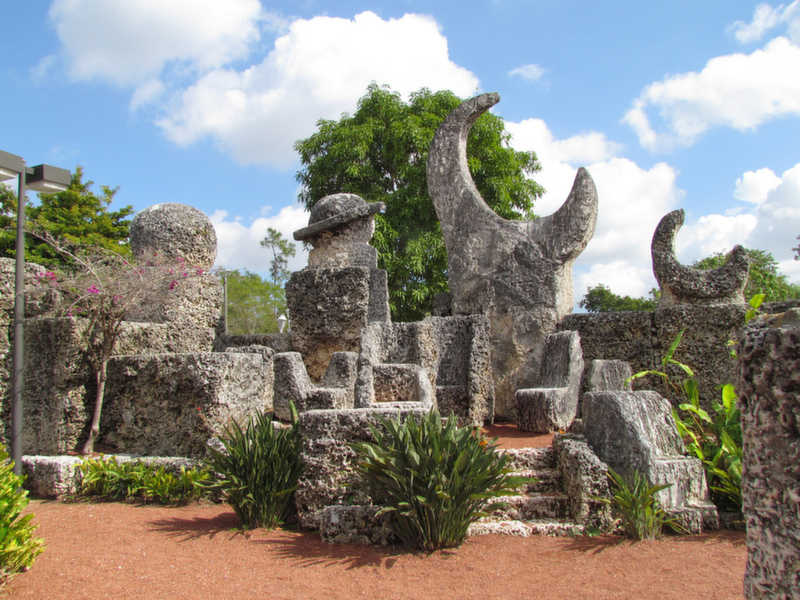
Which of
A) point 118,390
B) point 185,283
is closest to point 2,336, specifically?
point 118,390

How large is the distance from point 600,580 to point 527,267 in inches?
183

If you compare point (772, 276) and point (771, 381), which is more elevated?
point (772, 276)

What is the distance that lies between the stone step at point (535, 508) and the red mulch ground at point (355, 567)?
35cm

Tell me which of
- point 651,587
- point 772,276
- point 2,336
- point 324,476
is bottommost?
point 651,587

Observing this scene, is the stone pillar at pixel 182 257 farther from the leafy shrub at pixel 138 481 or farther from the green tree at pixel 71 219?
the green tree at pixel 71 219

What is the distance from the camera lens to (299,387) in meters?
5.98

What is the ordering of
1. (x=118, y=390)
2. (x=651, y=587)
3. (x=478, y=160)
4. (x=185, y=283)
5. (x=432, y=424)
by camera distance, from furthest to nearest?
(x=478, y=160) < (x=185, y=283) < (x=118, y=390) < (x=432, y=424) < (x=651, y=587)

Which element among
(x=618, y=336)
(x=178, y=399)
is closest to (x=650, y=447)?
(x=618, y=336)

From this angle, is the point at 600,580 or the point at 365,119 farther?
the point at 365,119

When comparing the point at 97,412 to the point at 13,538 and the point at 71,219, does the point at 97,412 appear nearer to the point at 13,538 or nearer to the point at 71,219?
the point at 13,538

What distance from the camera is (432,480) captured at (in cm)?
362

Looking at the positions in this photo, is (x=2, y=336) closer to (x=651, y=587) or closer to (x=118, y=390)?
(x=118, y=390)

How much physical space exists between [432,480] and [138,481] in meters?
2.94

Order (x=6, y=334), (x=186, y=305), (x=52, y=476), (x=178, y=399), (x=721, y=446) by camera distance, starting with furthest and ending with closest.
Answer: (x=186, y=305) < (x=6, y=334) < (x=178, y=399) < (x=52, y=476) < (x=721, y=446)
